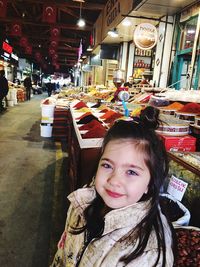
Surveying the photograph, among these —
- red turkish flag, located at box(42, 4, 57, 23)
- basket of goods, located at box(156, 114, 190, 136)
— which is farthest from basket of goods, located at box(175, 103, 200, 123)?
red turkish flag, located at box(42, 4, 57, 23)

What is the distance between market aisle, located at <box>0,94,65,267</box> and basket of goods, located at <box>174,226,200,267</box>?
5.82 feet

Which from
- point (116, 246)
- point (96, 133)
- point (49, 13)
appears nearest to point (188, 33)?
point (96, 133)

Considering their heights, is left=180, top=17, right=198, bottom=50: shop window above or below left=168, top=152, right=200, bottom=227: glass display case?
above

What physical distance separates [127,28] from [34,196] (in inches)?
256

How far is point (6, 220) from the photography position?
3.22 meters

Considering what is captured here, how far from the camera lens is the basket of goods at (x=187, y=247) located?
1.12 metres

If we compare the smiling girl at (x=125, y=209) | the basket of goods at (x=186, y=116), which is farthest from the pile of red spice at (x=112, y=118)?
the smiling girl at (x=125, y=209)

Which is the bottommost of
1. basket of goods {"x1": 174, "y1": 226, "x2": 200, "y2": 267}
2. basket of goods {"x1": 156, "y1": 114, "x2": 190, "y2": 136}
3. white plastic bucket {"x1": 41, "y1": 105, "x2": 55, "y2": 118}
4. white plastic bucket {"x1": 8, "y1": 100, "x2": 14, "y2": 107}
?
white plastic bucket {"x1": 8, "y1": 100, "x2": 14, "y2": 107}

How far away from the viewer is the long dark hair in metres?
1.09

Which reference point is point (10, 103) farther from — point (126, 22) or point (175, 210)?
point (175, 210)

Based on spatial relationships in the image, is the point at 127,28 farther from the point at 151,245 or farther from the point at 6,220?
the point at 151,245

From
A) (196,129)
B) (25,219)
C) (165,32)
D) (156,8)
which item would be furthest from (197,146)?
(165,32)

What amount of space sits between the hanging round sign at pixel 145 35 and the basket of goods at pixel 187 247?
19.9ft

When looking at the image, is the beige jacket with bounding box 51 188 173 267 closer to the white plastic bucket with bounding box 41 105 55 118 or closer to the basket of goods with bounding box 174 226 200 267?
the basket of goods with bounding box 174 226 200 267
